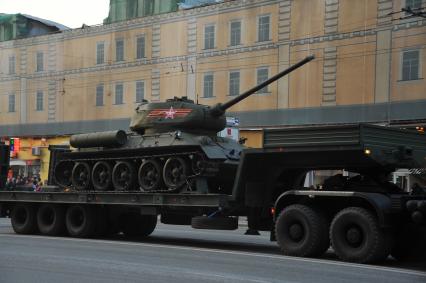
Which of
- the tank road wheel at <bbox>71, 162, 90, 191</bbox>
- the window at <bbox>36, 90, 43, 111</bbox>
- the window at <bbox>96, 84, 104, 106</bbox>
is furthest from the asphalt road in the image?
the window at <bbox>36, 90, 43, 111</bbox>

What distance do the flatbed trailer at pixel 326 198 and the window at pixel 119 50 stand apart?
25.3 metres

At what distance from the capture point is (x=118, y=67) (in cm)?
3959

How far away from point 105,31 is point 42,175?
924cm

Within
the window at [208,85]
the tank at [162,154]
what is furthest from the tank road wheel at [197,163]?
the window at [208,85]

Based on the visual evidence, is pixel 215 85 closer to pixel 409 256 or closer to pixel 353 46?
pixel 353 46

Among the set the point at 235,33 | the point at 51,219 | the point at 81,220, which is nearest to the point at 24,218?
the point at 51,219

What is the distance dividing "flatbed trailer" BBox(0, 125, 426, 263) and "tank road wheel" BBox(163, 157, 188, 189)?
1.26ft

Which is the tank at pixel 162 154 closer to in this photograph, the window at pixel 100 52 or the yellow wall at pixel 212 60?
the yellow wall at pixel 212 60

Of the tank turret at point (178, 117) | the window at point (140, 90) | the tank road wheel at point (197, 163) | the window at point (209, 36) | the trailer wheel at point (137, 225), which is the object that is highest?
the window at point (209, 36)

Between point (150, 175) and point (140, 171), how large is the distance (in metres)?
0.30

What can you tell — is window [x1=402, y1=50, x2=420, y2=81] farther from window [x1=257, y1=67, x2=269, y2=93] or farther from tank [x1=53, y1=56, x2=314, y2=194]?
tank [x1=53, y1=56, x2=314, y2=194]

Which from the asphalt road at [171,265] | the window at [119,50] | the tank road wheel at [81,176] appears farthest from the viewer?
the window at [119,50]

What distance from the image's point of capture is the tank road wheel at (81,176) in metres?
16.8

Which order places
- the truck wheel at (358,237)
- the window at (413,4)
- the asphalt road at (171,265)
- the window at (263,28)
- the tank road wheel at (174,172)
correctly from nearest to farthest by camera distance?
the asphalt road at (171,265), the truck wheel at (358,237), the tank road wheel at (174,172), the window at (413,4), the window at (263,28)
